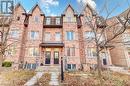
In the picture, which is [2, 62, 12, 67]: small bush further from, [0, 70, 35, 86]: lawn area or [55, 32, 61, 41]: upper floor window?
[55, 32, 61, 41]: upper floor window

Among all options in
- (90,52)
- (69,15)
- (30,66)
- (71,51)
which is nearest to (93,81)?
(71,51)

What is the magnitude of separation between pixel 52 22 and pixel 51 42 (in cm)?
397

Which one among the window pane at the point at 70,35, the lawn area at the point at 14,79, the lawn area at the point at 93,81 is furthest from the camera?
the window pane at the point at 70,35

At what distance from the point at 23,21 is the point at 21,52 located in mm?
5413

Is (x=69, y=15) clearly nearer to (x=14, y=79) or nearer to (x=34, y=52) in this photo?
(x=34, y=52)

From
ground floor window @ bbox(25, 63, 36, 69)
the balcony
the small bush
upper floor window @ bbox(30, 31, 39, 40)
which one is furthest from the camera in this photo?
the balcony

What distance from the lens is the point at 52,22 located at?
22.7 m

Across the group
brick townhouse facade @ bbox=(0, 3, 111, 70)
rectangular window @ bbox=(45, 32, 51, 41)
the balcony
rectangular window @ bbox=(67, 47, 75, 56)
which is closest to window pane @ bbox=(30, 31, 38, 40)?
brick townhouse facade @ bbox=(0, 3, 111, 70)

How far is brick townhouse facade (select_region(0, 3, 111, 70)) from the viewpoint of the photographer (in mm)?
19766

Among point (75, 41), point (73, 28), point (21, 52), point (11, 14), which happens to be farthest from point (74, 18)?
point (11, 14)

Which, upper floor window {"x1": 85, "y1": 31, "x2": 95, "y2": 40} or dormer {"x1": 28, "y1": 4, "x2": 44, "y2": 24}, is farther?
dormer {"x1": 28, "y1": 4, "x2": 44, "y2": 24}

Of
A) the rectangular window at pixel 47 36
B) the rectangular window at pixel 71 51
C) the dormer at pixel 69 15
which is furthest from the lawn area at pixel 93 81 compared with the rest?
the dormer at pixel 69 15

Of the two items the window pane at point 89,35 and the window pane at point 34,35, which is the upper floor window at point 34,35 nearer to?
the window pane at point 34,35

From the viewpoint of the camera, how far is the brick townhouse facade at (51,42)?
19.8 meters
